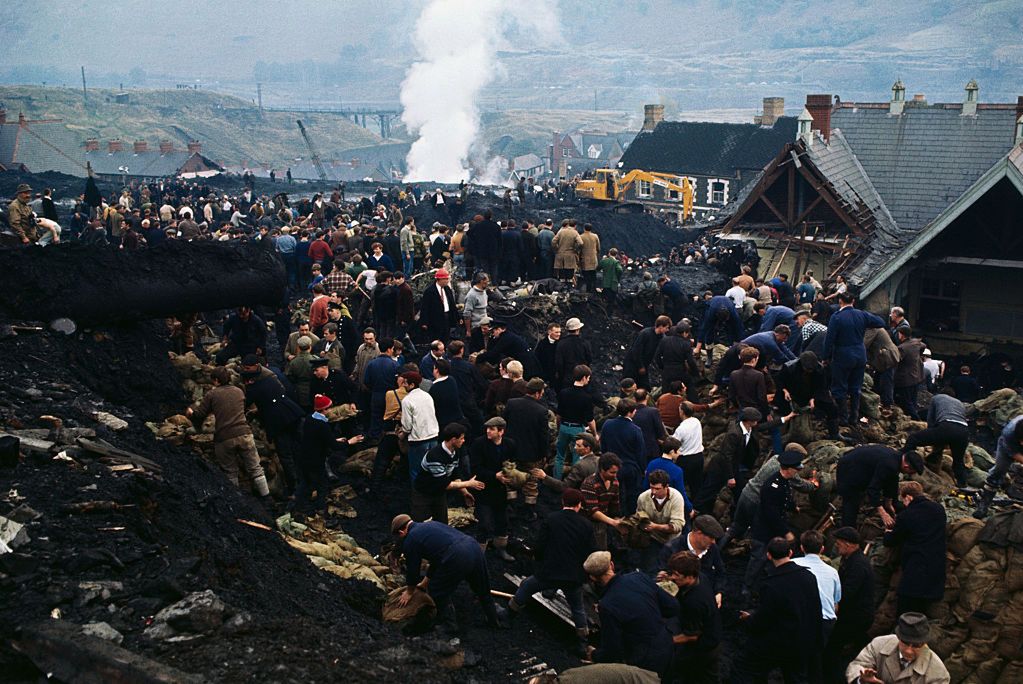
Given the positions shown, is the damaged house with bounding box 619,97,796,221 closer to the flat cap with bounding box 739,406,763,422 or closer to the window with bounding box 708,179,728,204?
the window with bounding box 708,179,728,204

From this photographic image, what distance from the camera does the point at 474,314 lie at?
16266 mm

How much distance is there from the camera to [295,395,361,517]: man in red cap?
11578 millimetres

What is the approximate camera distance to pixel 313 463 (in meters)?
11.7

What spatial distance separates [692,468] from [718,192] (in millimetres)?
53319

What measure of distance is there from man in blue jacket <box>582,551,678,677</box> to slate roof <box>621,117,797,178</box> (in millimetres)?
55559

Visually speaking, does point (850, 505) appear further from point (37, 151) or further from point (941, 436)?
point (37, 151)

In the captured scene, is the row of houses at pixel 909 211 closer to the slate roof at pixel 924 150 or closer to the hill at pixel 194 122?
the slate roof at pixel 924 150

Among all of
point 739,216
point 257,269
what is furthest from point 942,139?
point 257,269

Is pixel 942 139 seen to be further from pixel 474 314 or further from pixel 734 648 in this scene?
pixel 734 648

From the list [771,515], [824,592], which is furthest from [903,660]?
[771,515]

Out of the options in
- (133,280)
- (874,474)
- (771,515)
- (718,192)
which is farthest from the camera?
(718,192)

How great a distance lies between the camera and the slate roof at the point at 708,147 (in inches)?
2443

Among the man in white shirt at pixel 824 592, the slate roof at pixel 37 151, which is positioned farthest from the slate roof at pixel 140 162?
the man in white shirt at pixel 824 592

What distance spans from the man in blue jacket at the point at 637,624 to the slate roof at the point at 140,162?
228 ft
